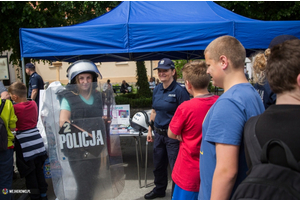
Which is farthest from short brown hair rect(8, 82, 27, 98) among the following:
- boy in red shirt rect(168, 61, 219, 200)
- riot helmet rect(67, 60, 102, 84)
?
boy in red shirt rect(168, 61, 219, 200)

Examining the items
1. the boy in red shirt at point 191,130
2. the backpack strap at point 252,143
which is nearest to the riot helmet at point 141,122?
the boy in red shirt at point 191,130

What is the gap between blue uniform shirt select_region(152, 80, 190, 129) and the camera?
2727 millimetres

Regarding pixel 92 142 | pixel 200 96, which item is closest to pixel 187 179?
pixel 200 96

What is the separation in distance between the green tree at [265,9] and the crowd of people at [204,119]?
6.65 metres

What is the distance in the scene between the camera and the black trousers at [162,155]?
106 inches

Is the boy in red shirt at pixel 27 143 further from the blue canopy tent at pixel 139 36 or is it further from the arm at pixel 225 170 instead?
the arm at pixel 225 170

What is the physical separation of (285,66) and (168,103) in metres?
1.94

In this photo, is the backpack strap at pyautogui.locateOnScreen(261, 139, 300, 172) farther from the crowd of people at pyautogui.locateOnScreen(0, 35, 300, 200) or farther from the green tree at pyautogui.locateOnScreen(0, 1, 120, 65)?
the green tree at pyautogui.locateOnScreen(0, 1, 120, 65)

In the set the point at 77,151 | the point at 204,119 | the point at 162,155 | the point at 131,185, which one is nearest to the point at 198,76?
the point at 204,119

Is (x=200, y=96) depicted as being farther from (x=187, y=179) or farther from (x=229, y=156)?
(x=229, y=156)

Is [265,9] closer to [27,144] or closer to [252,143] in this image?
[27,144]

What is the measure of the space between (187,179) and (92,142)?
81 centimetres

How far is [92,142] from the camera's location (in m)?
1.66

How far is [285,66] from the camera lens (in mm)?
812
